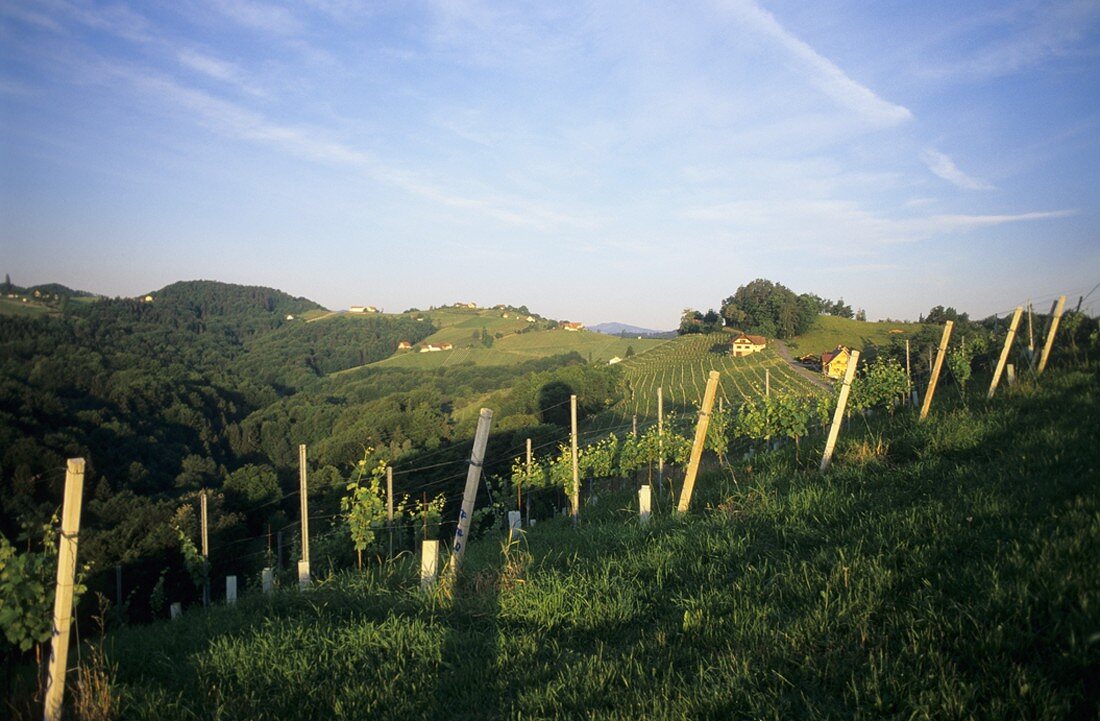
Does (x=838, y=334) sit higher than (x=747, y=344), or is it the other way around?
(x=838, y=334)

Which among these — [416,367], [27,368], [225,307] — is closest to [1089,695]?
[27,368]

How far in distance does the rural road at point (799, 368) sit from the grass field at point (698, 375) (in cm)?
24

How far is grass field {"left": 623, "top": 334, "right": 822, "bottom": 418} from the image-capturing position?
32.0 m

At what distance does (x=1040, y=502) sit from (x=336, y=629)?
501 cm

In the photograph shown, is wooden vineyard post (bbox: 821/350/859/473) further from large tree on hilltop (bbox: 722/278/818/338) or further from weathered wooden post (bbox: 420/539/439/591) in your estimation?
large tree on hilltop (bbox: 722/278/818/338)

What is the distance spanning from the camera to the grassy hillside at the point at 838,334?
29938mm

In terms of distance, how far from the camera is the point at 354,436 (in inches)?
1889

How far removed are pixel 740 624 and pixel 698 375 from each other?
41075 millimetres

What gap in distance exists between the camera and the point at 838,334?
32.0 m

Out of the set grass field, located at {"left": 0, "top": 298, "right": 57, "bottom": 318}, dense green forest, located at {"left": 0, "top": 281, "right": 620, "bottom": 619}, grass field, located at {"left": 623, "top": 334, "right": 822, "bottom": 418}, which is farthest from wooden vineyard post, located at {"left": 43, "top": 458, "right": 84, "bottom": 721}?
grass field, located at {"left": 0, "top": 298, "right": 57, "bottom": 318}

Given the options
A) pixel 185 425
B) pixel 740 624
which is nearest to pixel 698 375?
pixel 740 624

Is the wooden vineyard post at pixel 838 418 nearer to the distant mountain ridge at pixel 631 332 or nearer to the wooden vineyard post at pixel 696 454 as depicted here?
the wooden vineyard post at pixel 696 454

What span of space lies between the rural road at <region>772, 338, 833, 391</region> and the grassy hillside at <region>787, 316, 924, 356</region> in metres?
0.51

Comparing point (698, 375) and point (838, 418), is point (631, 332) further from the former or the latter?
point (838, 418)
